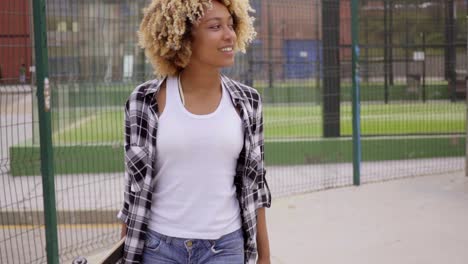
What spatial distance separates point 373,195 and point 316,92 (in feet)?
4.85

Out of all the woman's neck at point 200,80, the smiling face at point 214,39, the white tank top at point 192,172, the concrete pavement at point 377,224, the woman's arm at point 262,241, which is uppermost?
the smiling face at point 214,39

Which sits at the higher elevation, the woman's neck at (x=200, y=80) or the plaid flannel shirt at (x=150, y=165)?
the woman's neck at (x=200, y=80)

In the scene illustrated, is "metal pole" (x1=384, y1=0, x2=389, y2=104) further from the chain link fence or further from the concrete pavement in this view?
the concrete pavement

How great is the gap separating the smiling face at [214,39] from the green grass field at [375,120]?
544cm

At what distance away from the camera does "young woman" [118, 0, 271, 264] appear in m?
2.98

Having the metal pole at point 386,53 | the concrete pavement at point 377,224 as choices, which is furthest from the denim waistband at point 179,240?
the metal pole at point 386,53

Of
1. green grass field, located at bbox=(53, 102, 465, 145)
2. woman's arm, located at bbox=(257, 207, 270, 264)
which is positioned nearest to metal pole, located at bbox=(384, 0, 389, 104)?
green grass field, located at bbox=(53, 102, 465, 145)

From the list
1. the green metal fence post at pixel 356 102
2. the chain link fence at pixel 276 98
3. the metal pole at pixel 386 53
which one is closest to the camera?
the chain link fence at pixel 276 98

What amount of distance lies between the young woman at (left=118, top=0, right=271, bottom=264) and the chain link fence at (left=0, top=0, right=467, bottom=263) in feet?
8.78

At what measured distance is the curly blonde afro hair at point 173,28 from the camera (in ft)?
10.2

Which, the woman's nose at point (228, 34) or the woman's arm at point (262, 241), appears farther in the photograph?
the woman's arm at point (262, 241)

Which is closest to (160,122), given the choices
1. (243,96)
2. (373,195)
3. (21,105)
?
(243,96)

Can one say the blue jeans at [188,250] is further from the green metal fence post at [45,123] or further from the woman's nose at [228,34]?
the green metal fence post at [45,123]

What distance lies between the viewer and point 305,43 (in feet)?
30.0
